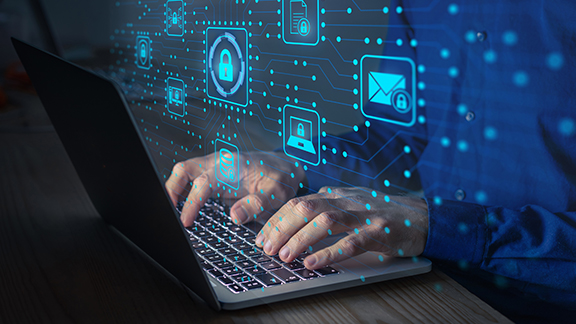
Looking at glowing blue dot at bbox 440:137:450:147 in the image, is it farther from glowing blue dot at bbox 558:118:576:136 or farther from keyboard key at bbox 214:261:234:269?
keyboard key at bbox 214:261:234:269

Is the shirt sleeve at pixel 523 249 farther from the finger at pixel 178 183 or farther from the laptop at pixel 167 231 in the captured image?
the finger at pixel 178 183

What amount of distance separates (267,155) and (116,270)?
20 centimetres

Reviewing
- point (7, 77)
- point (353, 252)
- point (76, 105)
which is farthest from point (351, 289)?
point (7, 77)

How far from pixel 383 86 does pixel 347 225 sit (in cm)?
13

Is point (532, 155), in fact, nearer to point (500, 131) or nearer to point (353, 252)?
point (500, 131)

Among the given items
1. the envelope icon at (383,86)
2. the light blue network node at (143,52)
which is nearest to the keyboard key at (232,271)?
the envelope icon at (383,86)

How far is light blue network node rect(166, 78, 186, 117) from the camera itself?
61cm

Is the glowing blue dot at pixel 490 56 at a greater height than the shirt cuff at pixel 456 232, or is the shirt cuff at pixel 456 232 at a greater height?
the glowing blue dot at pixel 490 56

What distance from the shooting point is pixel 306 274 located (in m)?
0.44

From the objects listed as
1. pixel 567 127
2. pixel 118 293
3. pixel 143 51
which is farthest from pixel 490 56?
pixel 143 51

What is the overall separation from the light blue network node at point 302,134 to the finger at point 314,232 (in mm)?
51

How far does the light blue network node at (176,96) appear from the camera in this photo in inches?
24.1

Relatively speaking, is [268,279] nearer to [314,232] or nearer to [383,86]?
[314,232]

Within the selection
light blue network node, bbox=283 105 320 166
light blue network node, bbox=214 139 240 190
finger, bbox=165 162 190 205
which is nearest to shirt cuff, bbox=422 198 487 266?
light blue network node, bbox=283 105 320 166
